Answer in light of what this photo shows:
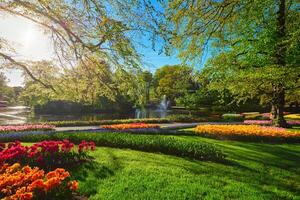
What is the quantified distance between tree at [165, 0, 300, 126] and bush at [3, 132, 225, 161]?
3445 millimetres

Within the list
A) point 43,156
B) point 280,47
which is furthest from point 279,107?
point 43,156

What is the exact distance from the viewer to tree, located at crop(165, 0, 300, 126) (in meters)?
11.0

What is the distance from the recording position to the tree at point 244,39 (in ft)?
36.0

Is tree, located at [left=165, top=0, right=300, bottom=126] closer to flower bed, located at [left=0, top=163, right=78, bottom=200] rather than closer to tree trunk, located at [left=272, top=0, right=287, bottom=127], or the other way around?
tree trunk, located at [left=272, top=0, right=287, bottom=127]

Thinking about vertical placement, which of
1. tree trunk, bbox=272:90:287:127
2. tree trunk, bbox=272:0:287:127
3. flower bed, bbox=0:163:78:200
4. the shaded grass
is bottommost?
the shaded grass

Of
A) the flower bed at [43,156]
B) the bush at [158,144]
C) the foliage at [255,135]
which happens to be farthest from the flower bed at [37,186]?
the foliage at [255,135]

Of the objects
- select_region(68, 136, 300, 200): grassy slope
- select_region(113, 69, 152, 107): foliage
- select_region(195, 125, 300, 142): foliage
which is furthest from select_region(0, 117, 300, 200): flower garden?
select_region(195, 125, 300, 142): foliage

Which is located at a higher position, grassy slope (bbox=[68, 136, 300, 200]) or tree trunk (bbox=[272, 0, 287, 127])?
tree trunk (bbox=[272, 0, 287, 127])

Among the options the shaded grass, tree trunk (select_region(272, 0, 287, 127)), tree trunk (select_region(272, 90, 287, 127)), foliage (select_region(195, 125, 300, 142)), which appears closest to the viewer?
the shaded grass

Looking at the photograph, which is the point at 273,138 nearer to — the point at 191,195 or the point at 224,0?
the point at 224,0

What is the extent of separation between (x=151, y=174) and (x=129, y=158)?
6.66ft

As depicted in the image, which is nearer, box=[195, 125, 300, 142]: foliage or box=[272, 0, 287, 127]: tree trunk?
box=[272, 0, 287, 127]: tree trunk

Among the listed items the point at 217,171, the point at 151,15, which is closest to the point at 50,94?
the point at 151,15

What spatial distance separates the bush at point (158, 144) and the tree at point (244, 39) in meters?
3.44
